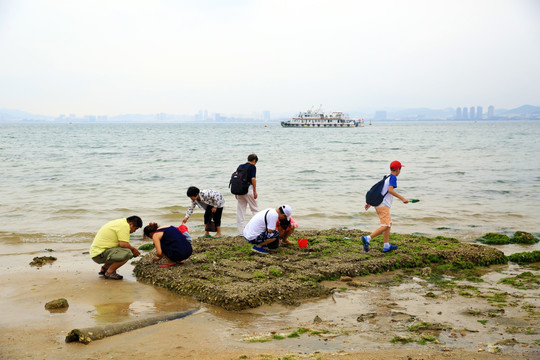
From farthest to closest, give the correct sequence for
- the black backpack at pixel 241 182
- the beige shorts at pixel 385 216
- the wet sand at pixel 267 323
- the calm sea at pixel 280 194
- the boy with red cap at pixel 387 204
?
the calm sea at pixel 280 194
the black backpack at pixel 241 182
the beige shorts at pixel 385 216
the boy with red cap at pixel 387 204
the wet sand at pixel 267 323

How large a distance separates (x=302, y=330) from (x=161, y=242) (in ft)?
9.85

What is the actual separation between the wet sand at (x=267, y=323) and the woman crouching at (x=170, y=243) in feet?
1.96

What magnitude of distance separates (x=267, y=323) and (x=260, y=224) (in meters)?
2.59

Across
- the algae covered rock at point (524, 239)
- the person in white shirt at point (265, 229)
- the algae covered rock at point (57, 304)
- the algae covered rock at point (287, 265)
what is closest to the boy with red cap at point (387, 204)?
the algae covered rock at point (287, 265)

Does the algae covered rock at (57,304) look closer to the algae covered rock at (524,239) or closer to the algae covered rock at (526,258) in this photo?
the algae covered rock at (526,258)

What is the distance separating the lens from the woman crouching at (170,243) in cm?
724

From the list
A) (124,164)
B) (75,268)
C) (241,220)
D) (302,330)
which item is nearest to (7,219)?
(75,268)

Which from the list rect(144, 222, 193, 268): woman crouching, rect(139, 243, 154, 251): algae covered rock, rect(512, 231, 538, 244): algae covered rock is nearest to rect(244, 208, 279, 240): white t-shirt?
rect(144, 222, 193, 268): woman crouching

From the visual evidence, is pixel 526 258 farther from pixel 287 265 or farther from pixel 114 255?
pixel 114 255

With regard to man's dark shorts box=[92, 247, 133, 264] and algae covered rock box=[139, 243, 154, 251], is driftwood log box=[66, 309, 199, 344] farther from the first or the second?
algae covered rock box=[139, 243, 154, 251]

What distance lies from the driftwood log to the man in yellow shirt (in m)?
1.87

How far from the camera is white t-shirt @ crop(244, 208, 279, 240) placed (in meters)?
7.76

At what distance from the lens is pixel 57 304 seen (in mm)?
6012

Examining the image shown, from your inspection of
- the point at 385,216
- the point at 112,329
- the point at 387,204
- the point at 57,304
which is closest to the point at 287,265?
the point at 385,216
